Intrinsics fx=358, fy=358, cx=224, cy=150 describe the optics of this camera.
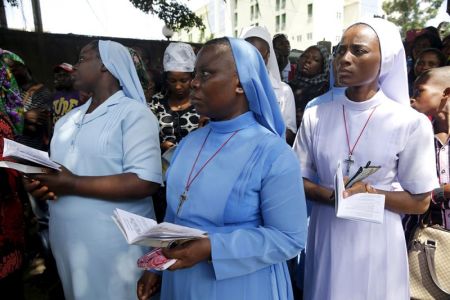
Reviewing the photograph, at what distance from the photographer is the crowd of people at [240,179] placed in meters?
1.39

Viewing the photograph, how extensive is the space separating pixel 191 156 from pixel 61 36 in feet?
29.4

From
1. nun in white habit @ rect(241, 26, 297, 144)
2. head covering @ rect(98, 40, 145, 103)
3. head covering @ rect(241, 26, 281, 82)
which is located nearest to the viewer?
head covering @ rect(98, 40, 145, 103)

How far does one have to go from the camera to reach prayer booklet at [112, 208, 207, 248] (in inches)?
45.7

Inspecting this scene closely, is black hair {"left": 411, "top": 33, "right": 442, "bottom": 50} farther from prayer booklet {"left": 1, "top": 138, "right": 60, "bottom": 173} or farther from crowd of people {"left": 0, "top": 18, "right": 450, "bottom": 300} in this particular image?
prayer booklet {"left": 1, "top": 138, "right": 60, "bottom": 173}

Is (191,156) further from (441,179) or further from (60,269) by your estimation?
(441,179)

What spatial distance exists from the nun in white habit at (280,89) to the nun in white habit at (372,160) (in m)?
1.25

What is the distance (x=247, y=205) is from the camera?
4.58 feet

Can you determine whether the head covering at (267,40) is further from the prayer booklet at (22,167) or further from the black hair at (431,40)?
the black hair at (431,40)

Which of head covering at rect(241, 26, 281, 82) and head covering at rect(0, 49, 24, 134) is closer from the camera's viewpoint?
head covering at rect(0, 49, 24, 134)

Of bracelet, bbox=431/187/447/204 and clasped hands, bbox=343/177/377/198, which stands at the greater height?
clasped hands, bbox=343/177/377/198

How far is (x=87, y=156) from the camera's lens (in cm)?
190

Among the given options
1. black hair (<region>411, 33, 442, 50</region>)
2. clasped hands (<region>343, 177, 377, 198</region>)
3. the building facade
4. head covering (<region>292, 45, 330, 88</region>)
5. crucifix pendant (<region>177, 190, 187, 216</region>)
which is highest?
the building facade

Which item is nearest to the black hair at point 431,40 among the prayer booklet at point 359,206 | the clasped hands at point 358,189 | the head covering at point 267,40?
the head covering at point 267,40

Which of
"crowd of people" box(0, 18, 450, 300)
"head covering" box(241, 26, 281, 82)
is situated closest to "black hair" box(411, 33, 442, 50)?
"head covering" box(241, 26, 281, 82)
